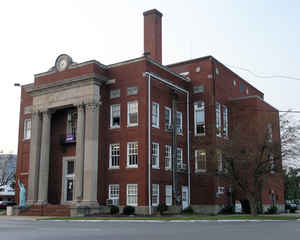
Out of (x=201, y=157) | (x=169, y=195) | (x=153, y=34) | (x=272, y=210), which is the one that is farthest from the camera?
(x=153, y=34)

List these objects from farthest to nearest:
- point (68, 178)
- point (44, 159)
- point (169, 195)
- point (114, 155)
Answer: point (68, 178) → point (44, 159) → point (169, 195) → point (114, 155)

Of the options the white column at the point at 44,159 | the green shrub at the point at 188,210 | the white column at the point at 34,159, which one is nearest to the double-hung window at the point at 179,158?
the green shrub at the point at 188,210

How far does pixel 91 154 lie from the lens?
32500 mm

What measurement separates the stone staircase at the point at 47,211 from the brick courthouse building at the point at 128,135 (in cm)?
9

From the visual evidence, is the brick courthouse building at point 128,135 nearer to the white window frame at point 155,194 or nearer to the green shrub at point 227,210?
the white window frame at point 155,194

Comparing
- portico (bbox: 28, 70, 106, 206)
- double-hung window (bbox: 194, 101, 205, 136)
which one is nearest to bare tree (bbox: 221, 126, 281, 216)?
double-hung window (bbox: 194, 101, 205, 136)

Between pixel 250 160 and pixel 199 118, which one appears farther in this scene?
pixel 199 118

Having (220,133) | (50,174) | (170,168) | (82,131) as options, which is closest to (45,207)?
(50,174)

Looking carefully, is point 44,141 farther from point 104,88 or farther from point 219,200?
point 219,200

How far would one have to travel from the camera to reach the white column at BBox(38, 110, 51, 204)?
115 feet

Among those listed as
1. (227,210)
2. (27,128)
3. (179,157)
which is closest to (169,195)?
(179,157)

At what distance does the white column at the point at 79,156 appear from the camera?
32312 millimetres

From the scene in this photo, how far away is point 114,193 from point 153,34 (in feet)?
54.9

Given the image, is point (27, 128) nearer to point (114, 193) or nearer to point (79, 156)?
point (79, 156)
